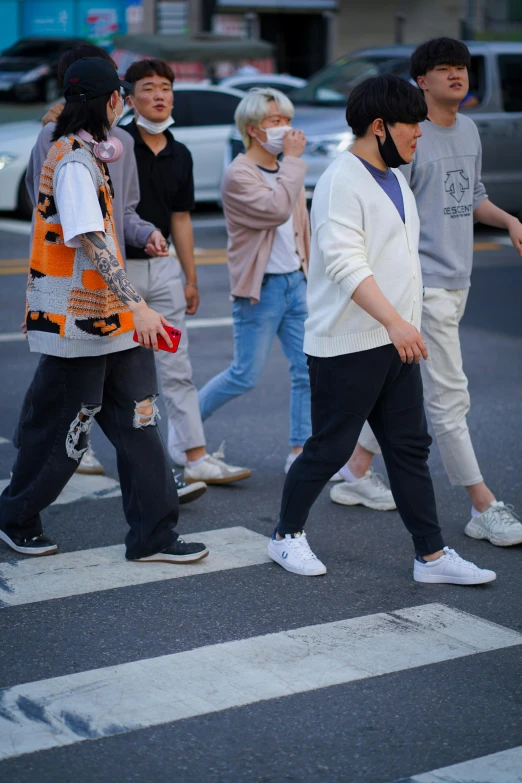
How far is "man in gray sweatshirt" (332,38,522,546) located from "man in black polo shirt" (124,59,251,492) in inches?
46.8

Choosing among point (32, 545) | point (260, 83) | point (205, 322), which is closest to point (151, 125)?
point (32, 545)

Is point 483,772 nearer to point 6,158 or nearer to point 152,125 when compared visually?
point 152,125

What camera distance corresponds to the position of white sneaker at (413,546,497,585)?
15.3 ft

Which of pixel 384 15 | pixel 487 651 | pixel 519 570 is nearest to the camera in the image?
pixel 487 651

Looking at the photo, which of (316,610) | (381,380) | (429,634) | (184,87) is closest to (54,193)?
(381,380)

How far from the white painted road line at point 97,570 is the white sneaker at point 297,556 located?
0.41ft

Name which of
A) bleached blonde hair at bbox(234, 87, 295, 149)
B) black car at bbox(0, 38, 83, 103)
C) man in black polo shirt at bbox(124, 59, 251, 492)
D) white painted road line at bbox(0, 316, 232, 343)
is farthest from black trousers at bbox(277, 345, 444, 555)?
black car at bbox(0, 38, 83, 103)

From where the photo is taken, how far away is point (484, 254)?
13992mm

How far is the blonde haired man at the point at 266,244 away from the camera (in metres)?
5.89

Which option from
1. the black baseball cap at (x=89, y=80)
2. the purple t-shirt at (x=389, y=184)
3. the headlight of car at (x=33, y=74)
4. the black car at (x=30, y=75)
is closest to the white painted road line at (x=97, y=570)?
the purple t-shirt at (x=389, y=184)

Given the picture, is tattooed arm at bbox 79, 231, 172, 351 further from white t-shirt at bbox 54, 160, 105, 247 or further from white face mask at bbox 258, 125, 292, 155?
white face mask at bbox 258, 125, 292, 155

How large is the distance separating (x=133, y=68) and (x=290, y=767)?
11.7ft

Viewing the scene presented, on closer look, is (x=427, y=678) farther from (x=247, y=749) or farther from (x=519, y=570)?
(x=519, y=570)

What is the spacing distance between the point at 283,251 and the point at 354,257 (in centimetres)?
184
